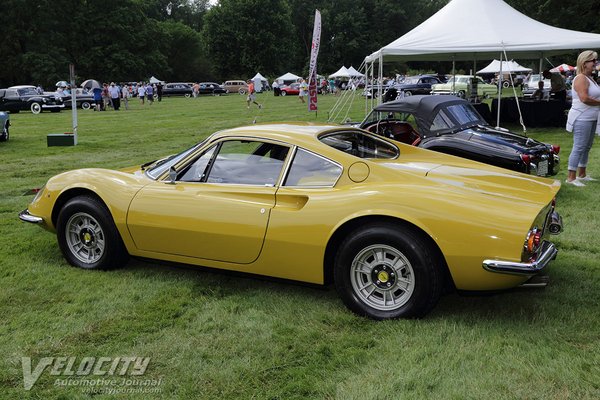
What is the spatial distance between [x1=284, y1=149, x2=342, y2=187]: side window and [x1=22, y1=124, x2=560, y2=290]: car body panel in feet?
0.16

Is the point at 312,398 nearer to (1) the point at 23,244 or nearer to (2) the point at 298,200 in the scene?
(2) the point at 298,200

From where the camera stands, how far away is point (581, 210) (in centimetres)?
640

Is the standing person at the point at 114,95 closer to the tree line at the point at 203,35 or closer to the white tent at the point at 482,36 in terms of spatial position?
the white tent at the point at 482,36

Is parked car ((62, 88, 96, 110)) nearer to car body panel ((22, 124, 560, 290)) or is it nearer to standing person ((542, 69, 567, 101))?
standing person ((542, 69, 567, 101))

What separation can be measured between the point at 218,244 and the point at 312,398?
1.53 meters

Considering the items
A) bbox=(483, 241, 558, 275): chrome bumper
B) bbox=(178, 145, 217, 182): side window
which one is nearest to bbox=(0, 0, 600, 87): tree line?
bbox=(178, 145, 217, 182): side window

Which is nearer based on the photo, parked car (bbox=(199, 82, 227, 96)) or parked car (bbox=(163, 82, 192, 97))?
parked car (bbox=(163, 82, 192, 97))

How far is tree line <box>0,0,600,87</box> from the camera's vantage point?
51688mm

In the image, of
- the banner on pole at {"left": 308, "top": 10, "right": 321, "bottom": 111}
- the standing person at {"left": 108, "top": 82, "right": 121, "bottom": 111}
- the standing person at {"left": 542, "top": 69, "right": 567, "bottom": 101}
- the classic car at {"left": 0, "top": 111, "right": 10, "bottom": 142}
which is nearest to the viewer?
the classic car at {"left": 0, "top": 111, "right": 10, "bottom": 142}

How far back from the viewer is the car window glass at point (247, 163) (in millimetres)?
4070

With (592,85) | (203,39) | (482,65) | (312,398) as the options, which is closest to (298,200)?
(312,398)

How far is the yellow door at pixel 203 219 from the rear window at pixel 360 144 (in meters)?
0.70

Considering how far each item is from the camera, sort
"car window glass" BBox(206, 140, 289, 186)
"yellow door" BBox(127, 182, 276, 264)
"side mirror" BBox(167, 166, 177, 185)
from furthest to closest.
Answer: "side mirror" BBox(167, 166, 177, 185) → "car window glass" BBox(206, 140, 289, 186) → "yellow door" BBox(127, 182, 276, 264)

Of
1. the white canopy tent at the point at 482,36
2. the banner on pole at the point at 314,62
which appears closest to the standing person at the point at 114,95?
the banner on pole at the point at 314,62
